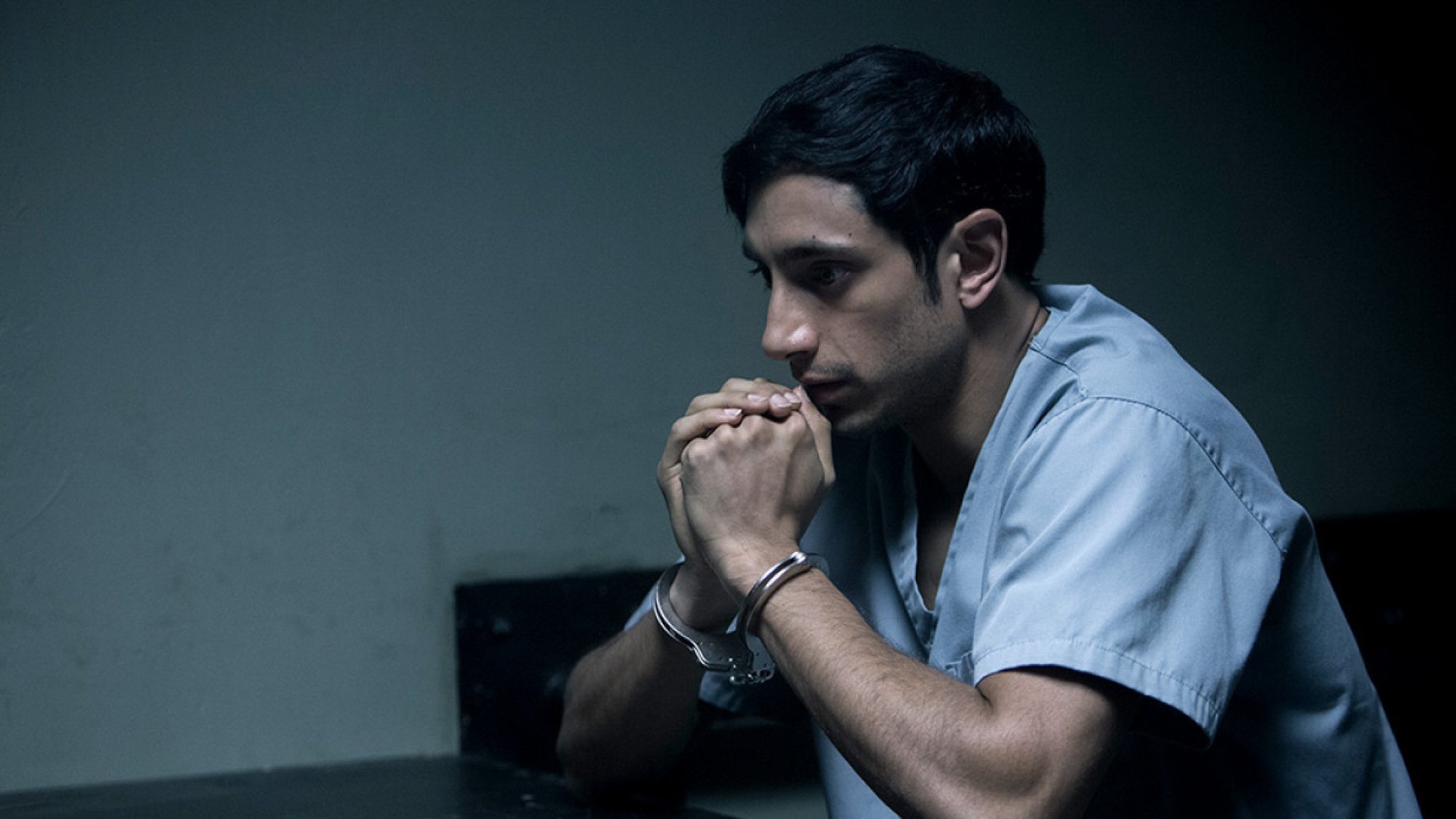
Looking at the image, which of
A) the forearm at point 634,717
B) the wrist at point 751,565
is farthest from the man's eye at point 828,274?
the forearm at point 634,717

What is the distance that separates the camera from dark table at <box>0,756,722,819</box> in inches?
48.5

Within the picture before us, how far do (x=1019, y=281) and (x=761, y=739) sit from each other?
0.73m

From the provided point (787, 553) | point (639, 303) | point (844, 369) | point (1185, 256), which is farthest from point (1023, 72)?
point (787, 553)

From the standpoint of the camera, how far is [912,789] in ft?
2.88

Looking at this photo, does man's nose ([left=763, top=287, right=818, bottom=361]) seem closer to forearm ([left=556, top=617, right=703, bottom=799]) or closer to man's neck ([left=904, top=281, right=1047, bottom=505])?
man's neck ([left=904, top=281, right=1047, bottom=505])

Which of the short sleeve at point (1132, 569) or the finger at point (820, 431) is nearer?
the short sleeve at point (1132, 569)

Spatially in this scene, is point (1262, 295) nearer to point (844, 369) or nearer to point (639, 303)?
point (639, 303)

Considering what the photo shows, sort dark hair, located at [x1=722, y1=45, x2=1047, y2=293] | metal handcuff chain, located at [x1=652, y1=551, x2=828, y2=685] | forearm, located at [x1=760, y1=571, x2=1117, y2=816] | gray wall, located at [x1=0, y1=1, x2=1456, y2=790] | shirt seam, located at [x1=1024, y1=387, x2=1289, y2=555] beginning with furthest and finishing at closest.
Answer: gray wall, located at [x1=0, y1=1, x2=1456, y2=790]
metal handcuff chain, located at [x1=652, y1=551, x2=828, y2=685]
dark hair, located at [x1=722, y1=45, x2=1047, y2=293]
shirt seam, located at [x1=1024, y1=387, x2=1289, y2=555]
forearm, located at [x1=760, y1=571, x2=1117, y2=816]

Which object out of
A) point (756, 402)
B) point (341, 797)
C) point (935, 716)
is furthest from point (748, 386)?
point (341, 797)

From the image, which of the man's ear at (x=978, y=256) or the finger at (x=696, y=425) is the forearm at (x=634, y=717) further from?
the man's ear at (x=978, y=256)

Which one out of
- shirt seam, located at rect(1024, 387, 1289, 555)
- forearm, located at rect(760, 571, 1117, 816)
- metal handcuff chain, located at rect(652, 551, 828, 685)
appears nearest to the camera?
forearm, located at rect(760, 571, 1117, 816)

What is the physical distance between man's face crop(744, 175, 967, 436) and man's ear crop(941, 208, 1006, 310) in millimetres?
15

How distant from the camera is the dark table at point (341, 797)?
4.04ft

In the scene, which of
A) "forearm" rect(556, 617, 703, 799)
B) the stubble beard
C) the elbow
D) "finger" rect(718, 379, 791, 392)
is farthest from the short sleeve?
the elbow
